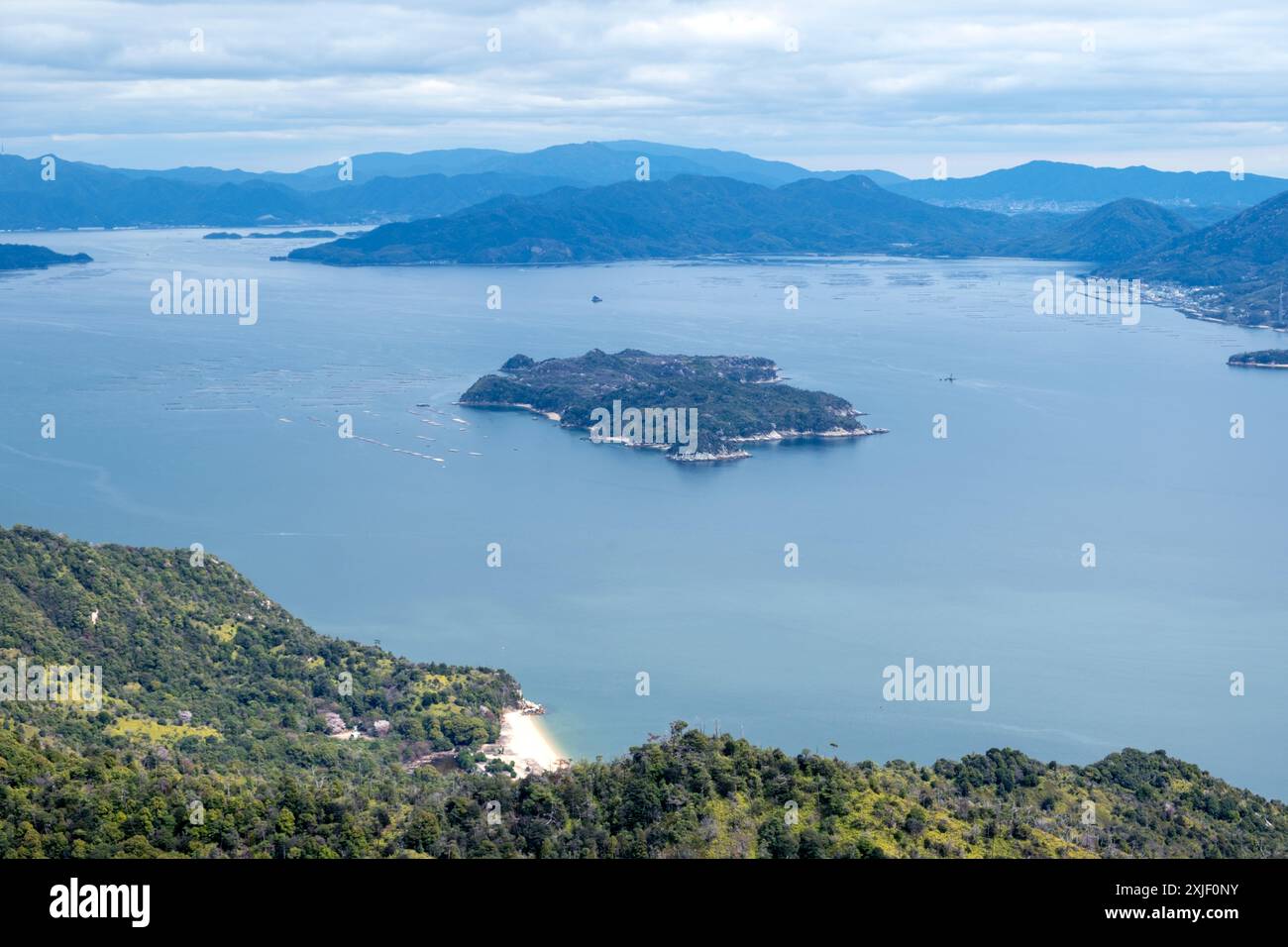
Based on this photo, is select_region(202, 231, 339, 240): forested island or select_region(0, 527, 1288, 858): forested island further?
select_region(202, 231, 339, 240): forested island

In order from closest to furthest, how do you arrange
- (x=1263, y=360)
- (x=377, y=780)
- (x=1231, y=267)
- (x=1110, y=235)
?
(x=377, y=780)
(x=1263, y=360)
(x=1231, y=267)
(x=1110, y=235)

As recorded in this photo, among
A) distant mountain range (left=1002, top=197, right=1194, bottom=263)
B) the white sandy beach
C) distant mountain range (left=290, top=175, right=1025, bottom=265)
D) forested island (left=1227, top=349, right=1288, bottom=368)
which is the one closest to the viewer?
the white sandy beach

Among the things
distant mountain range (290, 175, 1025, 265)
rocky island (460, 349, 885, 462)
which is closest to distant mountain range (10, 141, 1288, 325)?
distant mountain range (290, 175, 1025, 265)

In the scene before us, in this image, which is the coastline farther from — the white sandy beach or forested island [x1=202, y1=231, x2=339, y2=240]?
forested island [x1=202, y1=231, x2=339, y2=240]

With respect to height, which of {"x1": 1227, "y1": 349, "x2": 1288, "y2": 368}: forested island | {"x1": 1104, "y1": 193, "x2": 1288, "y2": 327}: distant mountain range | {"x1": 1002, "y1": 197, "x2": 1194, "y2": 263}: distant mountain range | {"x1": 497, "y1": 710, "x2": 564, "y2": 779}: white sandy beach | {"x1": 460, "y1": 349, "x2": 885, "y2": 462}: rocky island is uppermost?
{"x1": 1002, "y1": 197, "x2": 1194, "y2": 263}: distant mountain range

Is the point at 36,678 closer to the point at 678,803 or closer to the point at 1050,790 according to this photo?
the point at 678,803

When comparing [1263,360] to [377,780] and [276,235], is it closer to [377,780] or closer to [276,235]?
[377,780]

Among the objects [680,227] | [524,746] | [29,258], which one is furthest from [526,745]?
[680,227]

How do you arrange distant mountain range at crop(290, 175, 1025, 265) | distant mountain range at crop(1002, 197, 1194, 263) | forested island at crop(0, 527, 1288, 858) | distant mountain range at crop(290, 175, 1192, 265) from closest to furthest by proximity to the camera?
forested island at crop(0, 527, 1288, 858) < distant mountain range at crop(1002, 197, 1194, 263) < distant mountain range at crop(290, 175, 1192, 265) < distant mountain range at crop(290, 175, 1025, 265)
